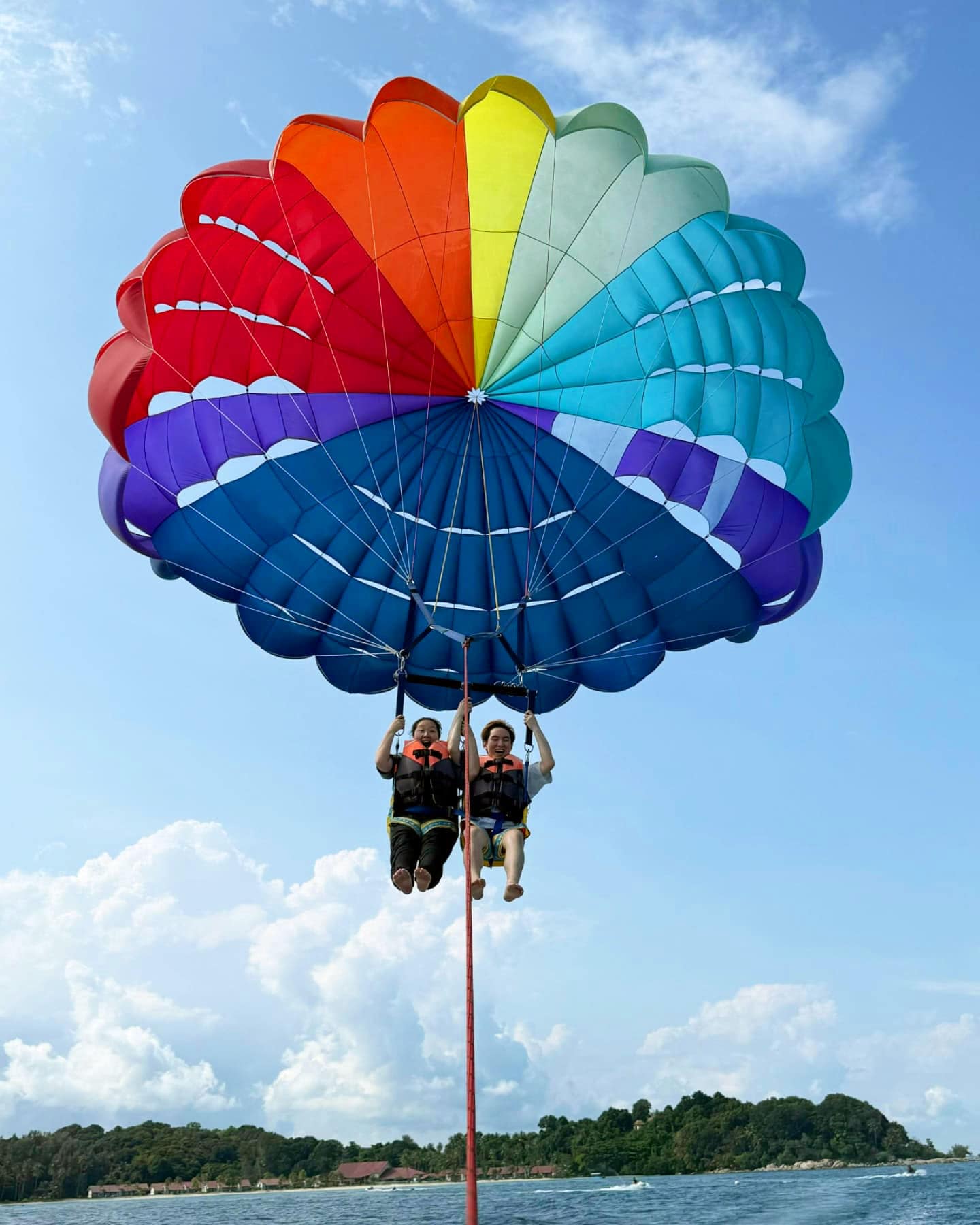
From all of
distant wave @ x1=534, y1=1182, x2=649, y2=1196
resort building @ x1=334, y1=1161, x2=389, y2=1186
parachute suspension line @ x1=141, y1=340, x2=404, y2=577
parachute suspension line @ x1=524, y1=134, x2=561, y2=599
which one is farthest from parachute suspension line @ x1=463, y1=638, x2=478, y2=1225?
resort building @ x1=334, y1=1161, x2=389, y2=1186

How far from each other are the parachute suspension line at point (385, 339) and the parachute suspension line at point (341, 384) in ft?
0.41

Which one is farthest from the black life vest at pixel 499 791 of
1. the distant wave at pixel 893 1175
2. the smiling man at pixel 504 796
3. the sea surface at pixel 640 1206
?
the distant wave at pixel 893 1175

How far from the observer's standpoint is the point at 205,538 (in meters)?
9.09

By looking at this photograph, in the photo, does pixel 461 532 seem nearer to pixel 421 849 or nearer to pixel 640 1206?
pixel 421 849

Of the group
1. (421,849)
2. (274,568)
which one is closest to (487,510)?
(274,568)

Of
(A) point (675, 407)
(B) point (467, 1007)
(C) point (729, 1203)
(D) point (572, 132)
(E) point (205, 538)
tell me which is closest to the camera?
(B) point (467, 1007)

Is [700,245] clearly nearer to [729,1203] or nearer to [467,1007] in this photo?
[467,1007]

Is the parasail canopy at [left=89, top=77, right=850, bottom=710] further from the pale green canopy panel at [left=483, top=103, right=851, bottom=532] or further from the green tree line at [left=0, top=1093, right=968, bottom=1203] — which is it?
the green tree line at [left=0, top=1093, right=968, bottom=1203]

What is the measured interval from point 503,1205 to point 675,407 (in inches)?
1258

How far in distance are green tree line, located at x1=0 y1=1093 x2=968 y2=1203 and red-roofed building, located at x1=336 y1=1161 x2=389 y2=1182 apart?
259cm

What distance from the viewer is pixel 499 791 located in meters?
7.36

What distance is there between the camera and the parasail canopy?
781 cm

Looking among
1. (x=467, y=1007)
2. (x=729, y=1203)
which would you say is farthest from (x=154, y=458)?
(x=729, y=1203)

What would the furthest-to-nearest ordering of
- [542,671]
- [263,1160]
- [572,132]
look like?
[263,1160], [542,671], [572,132]
